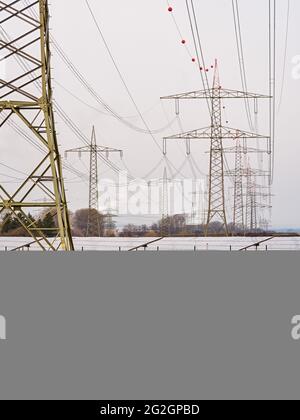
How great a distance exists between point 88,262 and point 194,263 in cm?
106

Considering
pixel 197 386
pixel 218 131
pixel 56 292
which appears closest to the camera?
pixel 197 386

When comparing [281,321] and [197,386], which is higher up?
[281,321]

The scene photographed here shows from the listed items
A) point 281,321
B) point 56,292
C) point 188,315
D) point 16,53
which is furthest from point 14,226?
point 281,321

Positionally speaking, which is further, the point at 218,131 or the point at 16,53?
the point at 218,131

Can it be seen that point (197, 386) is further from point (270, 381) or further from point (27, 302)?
point (27, 302)

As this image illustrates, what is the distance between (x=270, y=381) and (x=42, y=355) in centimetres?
169
